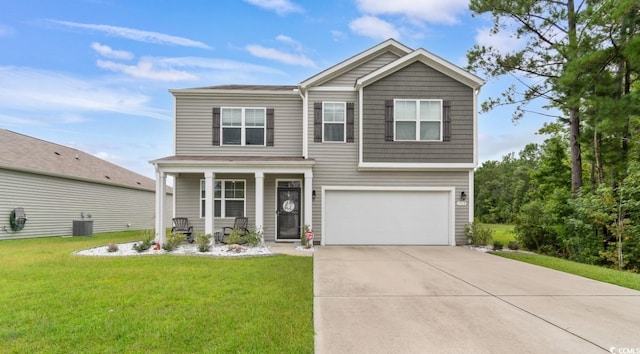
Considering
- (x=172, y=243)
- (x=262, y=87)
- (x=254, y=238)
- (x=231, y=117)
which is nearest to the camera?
(x=172, y=243)

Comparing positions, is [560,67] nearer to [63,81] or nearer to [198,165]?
[198,165]

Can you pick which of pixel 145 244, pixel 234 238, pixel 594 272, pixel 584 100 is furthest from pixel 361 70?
pixel 145 244

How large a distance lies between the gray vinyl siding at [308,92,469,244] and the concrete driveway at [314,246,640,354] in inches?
161

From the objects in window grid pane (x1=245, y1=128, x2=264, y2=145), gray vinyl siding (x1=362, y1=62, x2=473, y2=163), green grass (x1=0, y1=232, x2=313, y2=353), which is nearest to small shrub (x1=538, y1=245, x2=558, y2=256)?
gray vinyl siding (x1=362, y1=62, x2=473, y2=163)

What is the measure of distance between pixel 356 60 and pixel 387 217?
5.35 metres

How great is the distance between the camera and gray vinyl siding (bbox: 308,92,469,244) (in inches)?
452

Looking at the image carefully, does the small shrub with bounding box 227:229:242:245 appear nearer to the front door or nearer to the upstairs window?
the front door

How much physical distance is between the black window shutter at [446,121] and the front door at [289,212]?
17.0ft

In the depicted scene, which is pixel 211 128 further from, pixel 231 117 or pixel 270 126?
pixel 270 126

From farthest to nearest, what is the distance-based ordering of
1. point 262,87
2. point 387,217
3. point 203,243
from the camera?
point 262,87, point 387,217, point 203,243

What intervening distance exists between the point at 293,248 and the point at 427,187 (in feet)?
15.8

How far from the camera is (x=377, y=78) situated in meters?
11.2

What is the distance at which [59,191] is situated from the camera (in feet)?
49.5

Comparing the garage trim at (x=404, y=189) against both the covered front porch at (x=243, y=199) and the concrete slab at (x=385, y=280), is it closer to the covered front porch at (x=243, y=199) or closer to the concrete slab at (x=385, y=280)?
the covered front porch at (x=243, y=199)
